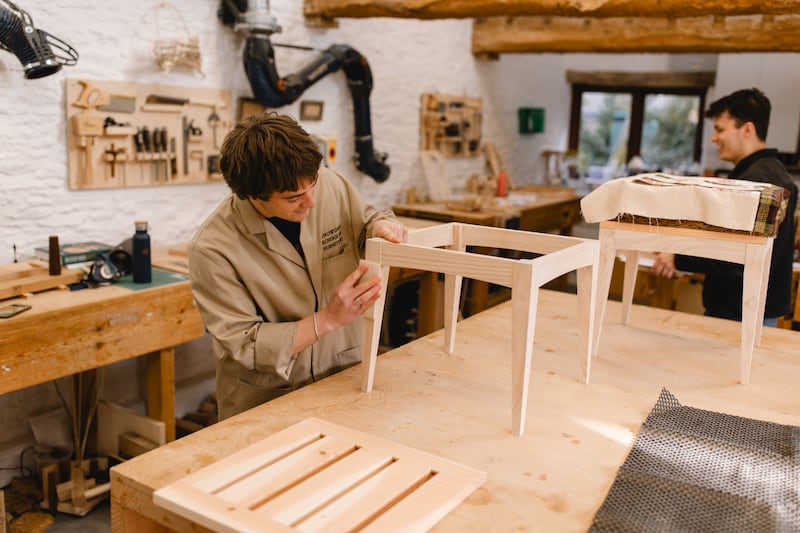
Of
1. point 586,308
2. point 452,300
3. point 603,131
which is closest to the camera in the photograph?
point 586,308

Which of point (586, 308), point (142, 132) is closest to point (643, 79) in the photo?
point (142, 132)

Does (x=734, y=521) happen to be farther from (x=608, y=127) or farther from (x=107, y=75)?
(x=608, y=127)

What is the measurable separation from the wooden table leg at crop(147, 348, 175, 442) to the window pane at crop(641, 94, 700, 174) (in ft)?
22.9

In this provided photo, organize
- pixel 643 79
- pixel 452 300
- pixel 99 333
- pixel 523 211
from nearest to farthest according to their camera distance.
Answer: pixel 452 300
pixel 99 333
pixel 523 211
pixel 643 79

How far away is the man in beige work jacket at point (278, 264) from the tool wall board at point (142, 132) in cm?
188

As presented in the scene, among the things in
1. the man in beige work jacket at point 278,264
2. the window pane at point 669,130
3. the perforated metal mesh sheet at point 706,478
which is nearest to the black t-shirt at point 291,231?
the man in beige work jacket at point 278,264

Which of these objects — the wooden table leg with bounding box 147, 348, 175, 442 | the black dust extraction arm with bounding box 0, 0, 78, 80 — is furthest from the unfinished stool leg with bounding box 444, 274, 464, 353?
the black dust extraction arm with bounding box 0, 0, 78, 80

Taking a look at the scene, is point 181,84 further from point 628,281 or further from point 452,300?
point 628,281

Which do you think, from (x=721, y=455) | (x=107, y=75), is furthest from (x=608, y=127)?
(x=721, y=455)

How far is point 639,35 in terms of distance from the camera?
5.50 meters

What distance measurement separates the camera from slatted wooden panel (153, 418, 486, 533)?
1.21 metres

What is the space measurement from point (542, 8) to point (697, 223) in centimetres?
241

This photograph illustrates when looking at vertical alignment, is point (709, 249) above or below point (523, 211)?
above

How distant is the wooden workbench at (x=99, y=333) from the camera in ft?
8.70
